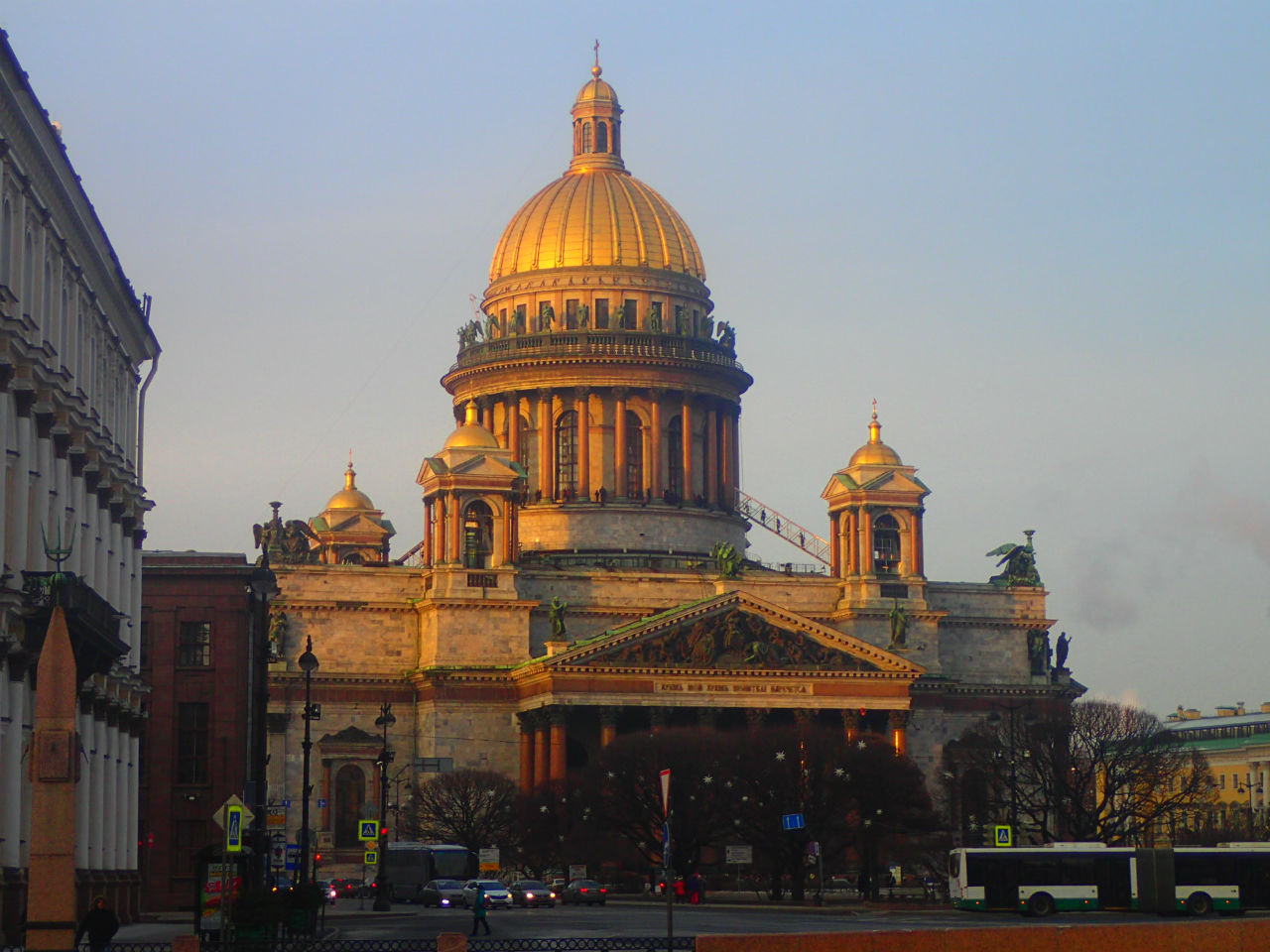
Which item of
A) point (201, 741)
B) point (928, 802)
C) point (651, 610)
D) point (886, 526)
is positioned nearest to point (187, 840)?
point (201, 741)

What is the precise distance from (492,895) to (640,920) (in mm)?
18437

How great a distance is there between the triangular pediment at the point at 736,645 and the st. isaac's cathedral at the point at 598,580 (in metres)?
0.11

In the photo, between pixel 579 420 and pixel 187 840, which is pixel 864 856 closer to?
pixel 187 840

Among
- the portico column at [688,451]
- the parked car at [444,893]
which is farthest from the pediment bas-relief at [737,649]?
the parked car at [444,893]

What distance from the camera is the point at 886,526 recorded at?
13800cm

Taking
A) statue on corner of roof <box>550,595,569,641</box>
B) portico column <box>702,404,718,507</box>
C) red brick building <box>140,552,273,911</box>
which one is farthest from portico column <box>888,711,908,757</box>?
red brick building <box>140,552,273,911</box>

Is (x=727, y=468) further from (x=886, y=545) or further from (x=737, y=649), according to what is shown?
(x=737, y=649)

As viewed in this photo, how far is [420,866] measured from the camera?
106 metres

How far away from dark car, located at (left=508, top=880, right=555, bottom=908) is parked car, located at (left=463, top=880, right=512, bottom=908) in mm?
1475

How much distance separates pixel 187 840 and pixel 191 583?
9146 mm

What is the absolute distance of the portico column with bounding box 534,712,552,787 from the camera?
124 meters

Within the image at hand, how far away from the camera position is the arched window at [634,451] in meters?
145

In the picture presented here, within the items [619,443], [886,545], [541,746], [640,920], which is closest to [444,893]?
[640,920]

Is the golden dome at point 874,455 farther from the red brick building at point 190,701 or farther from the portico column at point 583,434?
the red brick building at point 190,701
